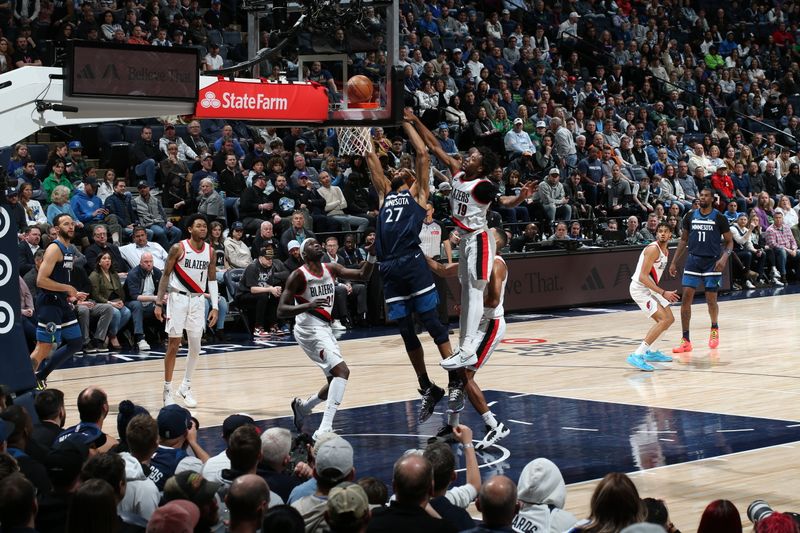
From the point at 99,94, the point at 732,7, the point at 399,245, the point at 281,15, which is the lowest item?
the point at 399,245

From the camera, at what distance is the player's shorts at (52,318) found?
472 inches

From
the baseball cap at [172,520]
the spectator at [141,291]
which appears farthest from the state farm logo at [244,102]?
the baseball cap at [172,520]

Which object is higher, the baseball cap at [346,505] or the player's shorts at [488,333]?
the baseball cap at [346,505]

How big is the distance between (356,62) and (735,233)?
13.4 m

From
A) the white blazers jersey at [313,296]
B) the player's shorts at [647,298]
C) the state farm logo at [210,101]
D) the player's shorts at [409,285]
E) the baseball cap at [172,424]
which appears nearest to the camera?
the baseball cap at [172,424]

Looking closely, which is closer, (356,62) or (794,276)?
(356,62)

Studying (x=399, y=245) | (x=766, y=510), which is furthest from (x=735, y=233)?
Answer: (x=766, y=510)

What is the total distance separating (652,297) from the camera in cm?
1468

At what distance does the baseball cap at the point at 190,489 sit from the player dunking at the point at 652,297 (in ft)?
30.8

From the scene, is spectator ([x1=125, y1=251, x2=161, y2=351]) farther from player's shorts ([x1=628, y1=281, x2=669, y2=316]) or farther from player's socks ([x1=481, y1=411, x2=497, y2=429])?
player's socks ([x1=481, y1=411, x2=497, y2=429])

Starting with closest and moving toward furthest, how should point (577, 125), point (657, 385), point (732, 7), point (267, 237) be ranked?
point (657, 385)
point (267, 237)
point (577, 125)
point (732, 7)

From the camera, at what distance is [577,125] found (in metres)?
25.4

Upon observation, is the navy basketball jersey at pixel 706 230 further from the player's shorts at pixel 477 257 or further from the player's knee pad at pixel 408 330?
the player's knee pad at pixel 408 330

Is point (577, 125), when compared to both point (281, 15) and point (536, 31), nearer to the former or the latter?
point (536, 31)
